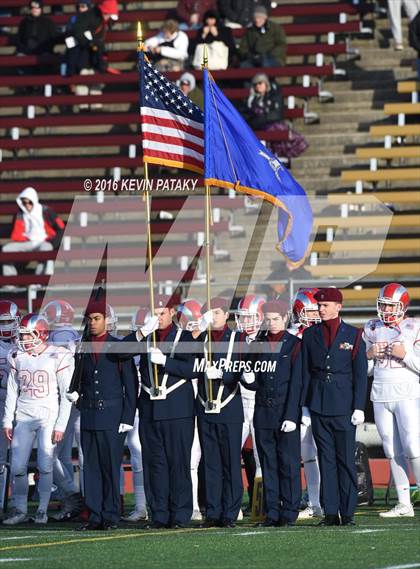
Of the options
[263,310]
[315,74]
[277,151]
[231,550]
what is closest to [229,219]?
[277,151]

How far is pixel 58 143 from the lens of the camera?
2220 cm

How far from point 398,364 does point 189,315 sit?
197cm

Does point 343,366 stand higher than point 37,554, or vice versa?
point 343,366

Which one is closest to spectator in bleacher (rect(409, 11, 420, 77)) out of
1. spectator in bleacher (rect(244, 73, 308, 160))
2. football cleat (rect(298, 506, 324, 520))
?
spectator in bleacher (rect(244, 73, 308, 160))

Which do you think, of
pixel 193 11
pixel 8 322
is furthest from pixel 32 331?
pixel 193 11

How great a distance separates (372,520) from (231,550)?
262 cm

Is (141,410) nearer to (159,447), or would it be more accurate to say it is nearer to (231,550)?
(159,447)

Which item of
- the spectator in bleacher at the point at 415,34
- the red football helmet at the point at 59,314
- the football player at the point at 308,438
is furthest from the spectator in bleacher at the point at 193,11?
the football player at the point at 308,438

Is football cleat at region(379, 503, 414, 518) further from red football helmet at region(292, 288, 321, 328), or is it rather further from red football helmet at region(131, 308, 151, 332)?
red football helmet at region(131, 308, 151, 332)

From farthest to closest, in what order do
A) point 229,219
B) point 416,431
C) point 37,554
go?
point 229,219 < point 416,431 < point 37,554

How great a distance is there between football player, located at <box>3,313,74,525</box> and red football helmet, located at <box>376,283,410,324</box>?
2.65 m

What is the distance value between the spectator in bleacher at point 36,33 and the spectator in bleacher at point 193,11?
1863 mm

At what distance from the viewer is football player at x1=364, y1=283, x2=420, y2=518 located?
12.6 meters

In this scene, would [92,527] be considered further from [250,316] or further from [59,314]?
[59,314]
